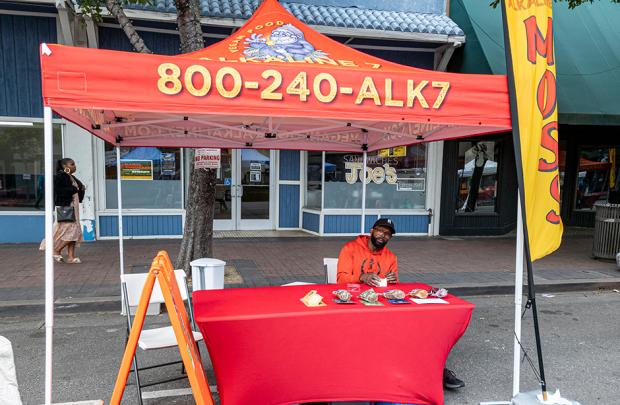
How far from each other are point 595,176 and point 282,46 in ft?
42.4

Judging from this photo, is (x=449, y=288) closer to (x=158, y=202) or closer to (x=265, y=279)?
(x=265, y=279)

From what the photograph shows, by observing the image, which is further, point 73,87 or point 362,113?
point 362,113

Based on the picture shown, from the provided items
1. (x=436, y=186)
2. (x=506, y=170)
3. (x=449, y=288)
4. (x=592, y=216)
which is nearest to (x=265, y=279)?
(x=449, y=288)

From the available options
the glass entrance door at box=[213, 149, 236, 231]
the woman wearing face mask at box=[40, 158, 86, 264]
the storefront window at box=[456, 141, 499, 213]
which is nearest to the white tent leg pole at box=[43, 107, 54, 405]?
the woman wearing face mask at box=[40, 158, 86, 264]

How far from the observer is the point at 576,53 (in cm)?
901

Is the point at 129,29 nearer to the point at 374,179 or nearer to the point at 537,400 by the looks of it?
the point at 537,400

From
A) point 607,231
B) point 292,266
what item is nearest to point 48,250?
point 292,266

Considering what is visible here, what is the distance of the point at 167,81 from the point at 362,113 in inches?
51.6

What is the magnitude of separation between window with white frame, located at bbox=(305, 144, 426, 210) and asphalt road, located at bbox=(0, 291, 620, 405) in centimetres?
491

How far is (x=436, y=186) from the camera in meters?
10.7

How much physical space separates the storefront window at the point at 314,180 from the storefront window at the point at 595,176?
324 inches

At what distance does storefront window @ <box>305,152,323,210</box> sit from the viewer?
10.4m

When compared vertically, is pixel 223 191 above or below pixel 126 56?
below

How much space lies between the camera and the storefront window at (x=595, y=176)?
41.7 feet
